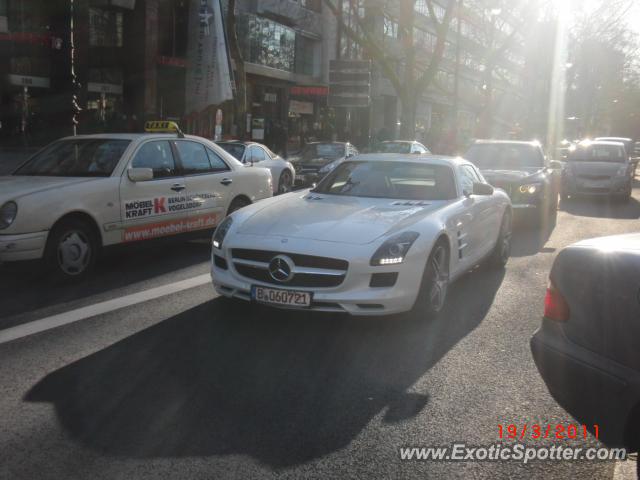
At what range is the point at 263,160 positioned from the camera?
15578 millimetres

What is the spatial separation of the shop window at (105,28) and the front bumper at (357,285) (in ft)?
71.7

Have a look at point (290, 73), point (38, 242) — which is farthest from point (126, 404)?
point (290, 73)

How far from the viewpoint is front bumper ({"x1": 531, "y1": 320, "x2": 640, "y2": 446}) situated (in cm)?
279

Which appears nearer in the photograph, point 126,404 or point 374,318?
point 126,404

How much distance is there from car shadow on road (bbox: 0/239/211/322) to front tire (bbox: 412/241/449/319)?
3.10 m

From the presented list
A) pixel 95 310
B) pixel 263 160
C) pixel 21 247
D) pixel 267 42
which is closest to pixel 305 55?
pixel 267 42

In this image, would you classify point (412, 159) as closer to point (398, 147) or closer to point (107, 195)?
point (107, 195)

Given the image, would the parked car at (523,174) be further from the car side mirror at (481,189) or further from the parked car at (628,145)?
the parked car at (628,145)

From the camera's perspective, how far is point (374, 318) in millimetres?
5922

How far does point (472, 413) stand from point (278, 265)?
6.70ft

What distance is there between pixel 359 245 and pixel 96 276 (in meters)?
3.45

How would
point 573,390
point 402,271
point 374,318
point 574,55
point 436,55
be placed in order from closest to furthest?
1. point 573,390
2. point 402,271
3. point 374,318
4. point 436,55
5. point 574,55

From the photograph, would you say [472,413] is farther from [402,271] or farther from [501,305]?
[501,305]

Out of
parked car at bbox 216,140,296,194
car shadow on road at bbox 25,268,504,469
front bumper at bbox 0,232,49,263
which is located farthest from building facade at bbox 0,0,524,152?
car shadow on road at bbox 25,268,504,469
